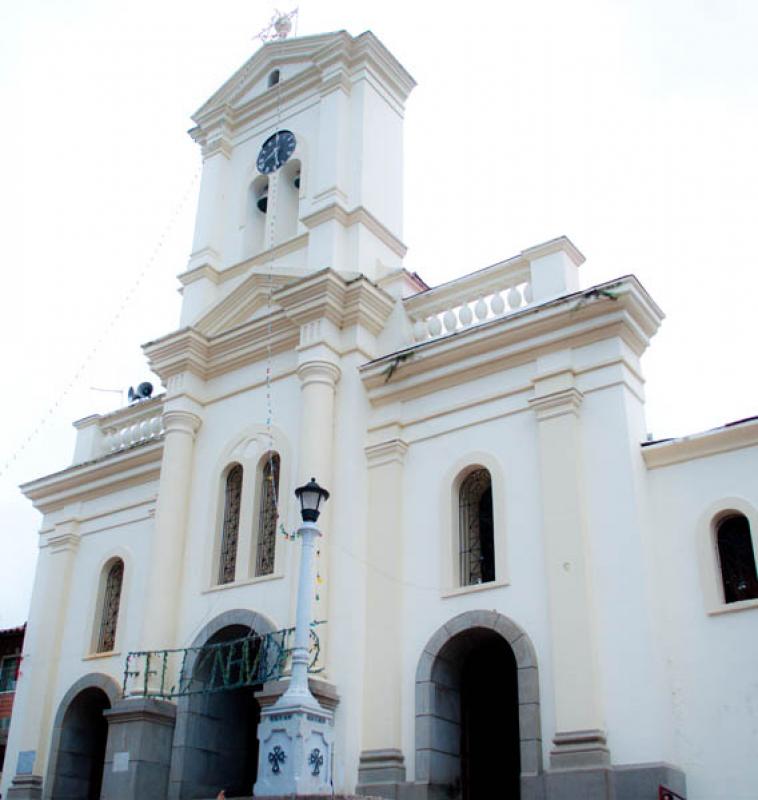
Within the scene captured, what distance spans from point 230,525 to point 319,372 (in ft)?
10.6

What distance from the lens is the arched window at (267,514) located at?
17.8m

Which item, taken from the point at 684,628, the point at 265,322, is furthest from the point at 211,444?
the point at 684,628

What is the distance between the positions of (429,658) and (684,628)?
3577mm

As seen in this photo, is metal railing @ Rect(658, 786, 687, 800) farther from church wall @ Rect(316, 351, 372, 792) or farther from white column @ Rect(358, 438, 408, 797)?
church wall @ Rect(316, 351, 372, 792)

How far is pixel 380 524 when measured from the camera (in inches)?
657

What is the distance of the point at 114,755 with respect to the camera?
16.7 m

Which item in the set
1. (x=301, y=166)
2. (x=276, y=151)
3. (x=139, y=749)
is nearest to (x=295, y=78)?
(x=276, y=151)

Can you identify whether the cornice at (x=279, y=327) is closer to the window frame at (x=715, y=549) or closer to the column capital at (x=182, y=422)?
the column capital at (x=182, y=422)

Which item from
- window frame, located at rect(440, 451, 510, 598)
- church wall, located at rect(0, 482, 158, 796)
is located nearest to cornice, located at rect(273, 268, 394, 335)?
window frame, located at rect(440, 451, 510, 598)

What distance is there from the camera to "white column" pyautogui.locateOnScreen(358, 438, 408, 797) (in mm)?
14875

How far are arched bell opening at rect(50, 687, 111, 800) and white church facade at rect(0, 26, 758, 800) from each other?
2.2 inches

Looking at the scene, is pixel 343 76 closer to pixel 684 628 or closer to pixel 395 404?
pixel 395 404

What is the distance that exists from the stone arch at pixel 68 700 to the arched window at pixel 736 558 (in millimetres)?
10575

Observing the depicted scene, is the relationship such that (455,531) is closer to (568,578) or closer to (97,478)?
(568,578)
